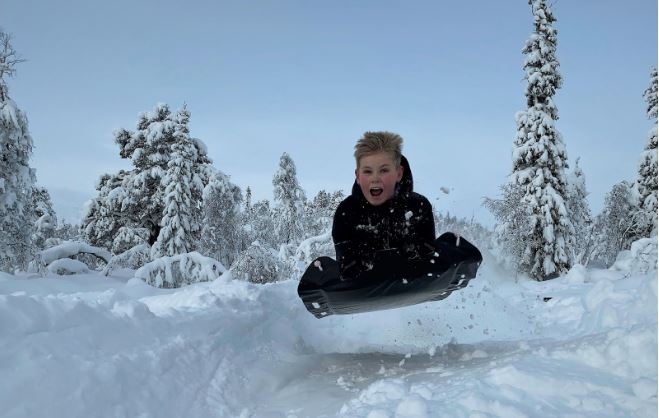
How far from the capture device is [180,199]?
18.9 metres

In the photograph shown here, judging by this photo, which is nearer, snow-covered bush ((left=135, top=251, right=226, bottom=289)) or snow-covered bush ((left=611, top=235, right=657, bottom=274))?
snow-covered bush ((left=611, top=235, right=657, bottom=274))

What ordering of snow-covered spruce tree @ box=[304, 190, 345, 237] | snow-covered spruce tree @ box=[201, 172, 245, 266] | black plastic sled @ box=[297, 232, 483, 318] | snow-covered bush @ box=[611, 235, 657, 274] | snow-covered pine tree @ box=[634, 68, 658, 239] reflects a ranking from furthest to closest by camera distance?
snow-covered spruce tree @ box=[304, 190, 345, 237]
snow-covered pine tree @ box=[634, 68, 658, 239]
snow-covered spruce tree @ box=[201, 172, 245, 266]
snow-covered bush @ box=[611, 235, 657, 274]
black plastic sled @ box=[297, 232, 483, 318]

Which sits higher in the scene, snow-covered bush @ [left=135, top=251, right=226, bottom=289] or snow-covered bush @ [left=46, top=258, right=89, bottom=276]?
snow-covered bush @ [left=46, top=258, right=89, bottom=276]

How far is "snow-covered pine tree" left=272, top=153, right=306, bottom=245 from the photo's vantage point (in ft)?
119

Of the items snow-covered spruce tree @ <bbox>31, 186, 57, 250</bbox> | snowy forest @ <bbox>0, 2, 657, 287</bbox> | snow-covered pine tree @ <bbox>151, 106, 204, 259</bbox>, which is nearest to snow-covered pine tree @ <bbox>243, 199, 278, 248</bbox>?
snow-covered spruce tree @ <bbox>31, 186, 57, 250</bbox>

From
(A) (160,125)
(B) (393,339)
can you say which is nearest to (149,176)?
(A) (160,125)

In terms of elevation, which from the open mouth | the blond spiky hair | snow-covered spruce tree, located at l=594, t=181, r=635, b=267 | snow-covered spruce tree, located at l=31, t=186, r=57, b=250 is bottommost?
snow-covered spruce tree, located at l=594, t=181, r=635, b=267

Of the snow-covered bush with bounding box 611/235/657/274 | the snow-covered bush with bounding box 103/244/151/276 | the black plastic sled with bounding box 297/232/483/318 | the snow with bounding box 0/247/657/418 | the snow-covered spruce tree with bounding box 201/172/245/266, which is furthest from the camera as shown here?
the snow-covered spruce tree with bounding box 201/172/245/266

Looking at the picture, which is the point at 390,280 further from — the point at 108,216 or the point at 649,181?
the point at 649,181

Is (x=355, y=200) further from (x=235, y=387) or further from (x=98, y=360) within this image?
(x=98, y=360)

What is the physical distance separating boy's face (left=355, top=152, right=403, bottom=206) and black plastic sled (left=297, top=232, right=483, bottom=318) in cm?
74

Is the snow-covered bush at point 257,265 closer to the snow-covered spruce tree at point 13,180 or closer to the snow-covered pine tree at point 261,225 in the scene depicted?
the snow-covered spruce tree at point 13,180

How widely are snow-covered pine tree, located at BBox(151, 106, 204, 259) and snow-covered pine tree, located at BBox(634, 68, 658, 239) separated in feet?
67.2

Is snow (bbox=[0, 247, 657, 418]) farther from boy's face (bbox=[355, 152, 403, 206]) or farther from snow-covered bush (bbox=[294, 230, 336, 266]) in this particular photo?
snow-covered bush (bbox=[294, 230, 336, 266])
